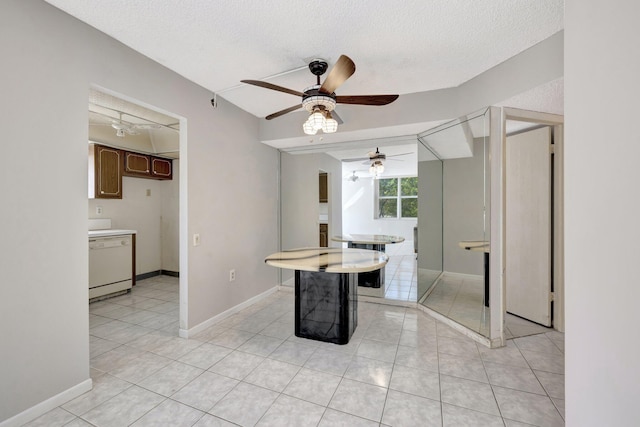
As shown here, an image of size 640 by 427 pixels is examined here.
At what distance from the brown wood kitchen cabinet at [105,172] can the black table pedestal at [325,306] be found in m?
3.42

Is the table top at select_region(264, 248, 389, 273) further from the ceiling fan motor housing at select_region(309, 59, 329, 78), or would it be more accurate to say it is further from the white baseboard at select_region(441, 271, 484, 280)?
the ceiling fan motor housing at select_region(309, 59, 329, 78)

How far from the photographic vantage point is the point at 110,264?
376 cm

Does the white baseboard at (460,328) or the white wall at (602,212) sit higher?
the white wall at (602,212)

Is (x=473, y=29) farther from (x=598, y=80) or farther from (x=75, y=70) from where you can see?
(x=75, y=70)

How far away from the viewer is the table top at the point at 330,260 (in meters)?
2.13

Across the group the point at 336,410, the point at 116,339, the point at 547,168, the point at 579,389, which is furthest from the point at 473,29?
the point at 116,339

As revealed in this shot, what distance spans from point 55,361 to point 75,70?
6.35 feet

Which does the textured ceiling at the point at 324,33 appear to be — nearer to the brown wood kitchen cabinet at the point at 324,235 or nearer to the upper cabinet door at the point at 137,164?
the brown wood kitchen cabinet at the point at 324,235

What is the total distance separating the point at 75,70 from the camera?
1.78 metres

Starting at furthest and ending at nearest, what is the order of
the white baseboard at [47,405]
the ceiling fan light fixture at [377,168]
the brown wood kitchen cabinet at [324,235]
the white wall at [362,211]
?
1. the white wall at [362,211]
2. the brown wood kitchen cabinet at [324,235]
3. the ceiling fan light fixture at [377,168]
4. the white baseboard at [47,405]

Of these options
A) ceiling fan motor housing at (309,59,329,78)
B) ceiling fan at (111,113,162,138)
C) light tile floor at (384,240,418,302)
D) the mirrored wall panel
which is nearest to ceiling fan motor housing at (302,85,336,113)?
ceiling fan motor housing at (309,59,329,78)

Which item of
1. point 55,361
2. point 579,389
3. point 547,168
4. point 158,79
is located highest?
point 158,79

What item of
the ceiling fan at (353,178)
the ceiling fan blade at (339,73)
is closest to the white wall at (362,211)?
the ceiling fan at (353,178)

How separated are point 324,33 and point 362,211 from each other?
115 inches
